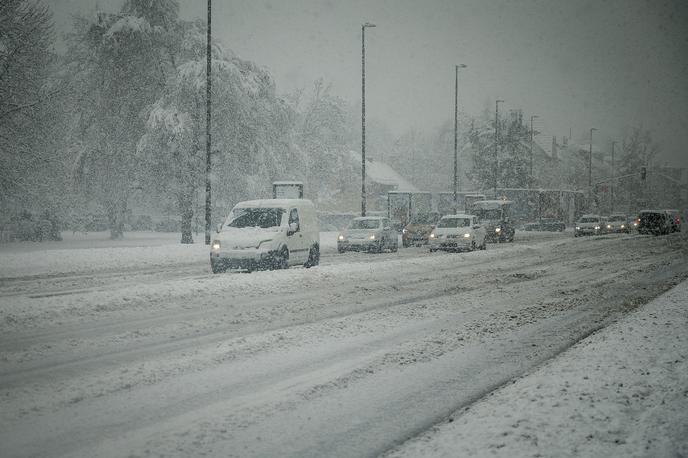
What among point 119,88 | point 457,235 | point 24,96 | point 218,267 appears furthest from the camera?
point 119,88

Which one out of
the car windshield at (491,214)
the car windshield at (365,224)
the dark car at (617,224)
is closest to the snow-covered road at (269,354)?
the car windshield at (365,224)

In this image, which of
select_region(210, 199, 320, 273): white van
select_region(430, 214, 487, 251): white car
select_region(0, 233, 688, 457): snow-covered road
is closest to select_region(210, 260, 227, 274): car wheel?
select_region(210, 199, 320, 273): white van

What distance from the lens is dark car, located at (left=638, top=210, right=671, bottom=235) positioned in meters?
43.5

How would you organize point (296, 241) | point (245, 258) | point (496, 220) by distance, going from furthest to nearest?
point (496, 220), point (296, 241), point (245, 258)

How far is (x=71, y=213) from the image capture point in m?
43.3

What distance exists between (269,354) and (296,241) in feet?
33.5

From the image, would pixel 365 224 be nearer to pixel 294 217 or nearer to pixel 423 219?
pixel 423 219

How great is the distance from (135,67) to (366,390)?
30467mm

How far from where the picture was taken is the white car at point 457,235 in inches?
1035

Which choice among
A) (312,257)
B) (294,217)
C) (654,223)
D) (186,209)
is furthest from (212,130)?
(654,223)

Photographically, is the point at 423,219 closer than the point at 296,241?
No

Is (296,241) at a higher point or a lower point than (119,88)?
lower

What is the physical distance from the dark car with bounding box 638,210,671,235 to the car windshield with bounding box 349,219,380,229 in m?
27.0

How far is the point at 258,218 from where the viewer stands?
1706 centimetres
